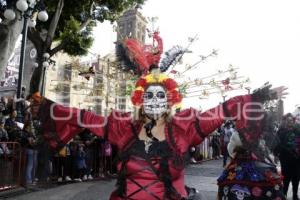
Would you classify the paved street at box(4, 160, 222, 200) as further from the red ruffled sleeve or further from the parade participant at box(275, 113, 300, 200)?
the red ruffled sleeve

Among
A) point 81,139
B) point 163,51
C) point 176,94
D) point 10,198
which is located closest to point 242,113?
point 176,94

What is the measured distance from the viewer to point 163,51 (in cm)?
421

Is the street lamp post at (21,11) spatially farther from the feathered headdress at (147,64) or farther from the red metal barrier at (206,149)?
the red metal barrier at (206,149)

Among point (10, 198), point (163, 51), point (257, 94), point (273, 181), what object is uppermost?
point (163, 51)

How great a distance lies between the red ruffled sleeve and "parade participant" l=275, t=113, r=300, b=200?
4.68 metres

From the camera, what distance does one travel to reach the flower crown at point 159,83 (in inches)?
155

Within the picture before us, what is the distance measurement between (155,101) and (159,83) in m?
0.19

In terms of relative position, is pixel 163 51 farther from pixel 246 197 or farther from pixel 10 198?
pixel 10 198

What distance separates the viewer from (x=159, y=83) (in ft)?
12.9

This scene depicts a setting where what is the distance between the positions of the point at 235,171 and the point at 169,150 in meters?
2.29

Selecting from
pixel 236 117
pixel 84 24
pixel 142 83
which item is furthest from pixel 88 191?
pixel 84 24

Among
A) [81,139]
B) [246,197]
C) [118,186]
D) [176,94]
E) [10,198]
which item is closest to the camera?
[118,186]

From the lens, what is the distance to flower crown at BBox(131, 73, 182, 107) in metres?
3.95

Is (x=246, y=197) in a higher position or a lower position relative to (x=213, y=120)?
lower
